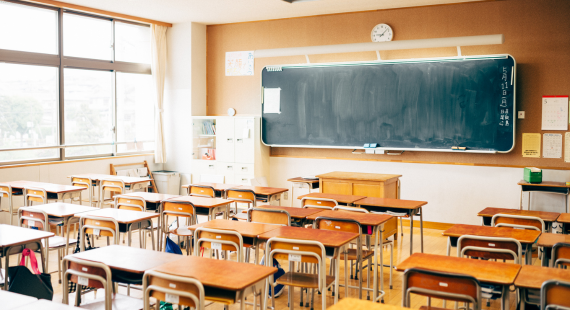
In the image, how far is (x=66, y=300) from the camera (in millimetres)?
2781

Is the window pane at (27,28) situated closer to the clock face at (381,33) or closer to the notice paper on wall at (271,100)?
the notice paper on wall at (271,100)

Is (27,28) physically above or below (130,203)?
above

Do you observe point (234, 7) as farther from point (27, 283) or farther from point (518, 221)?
point (27, 283)

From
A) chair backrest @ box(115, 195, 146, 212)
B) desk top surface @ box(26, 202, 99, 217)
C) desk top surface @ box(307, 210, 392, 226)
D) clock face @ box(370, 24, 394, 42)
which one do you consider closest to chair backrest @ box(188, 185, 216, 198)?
chair backrest @ box(115, 195, 146, 212)

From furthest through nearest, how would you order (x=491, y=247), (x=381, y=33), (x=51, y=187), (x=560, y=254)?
(x=381, y=33) → (x=51, y=187) → (x=491, y=247) → (x=560, y=254)

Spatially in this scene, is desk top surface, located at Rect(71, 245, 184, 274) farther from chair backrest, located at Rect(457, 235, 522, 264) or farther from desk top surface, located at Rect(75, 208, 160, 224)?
chair backrest, located at Rect(457, 235, 522, 264)

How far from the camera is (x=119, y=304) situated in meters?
2.88

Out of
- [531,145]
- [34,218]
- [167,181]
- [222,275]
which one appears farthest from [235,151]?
[222,275]

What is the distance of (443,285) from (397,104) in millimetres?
5250

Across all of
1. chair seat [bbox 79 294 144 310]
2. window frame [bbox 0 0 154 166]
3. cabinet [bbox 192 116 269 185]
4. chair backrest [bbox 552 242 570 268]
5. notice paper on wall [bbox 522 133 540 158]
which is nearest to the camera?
chair seat [bbox 79 294 144 310]

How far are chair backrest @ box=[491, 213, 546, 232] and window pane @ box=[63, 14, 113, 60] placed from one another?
674cm

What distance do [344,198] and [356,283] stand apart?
0.91 meters

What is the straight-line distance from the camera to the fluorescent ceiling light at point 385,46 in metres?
6.34

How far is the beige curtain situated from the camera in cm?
890
